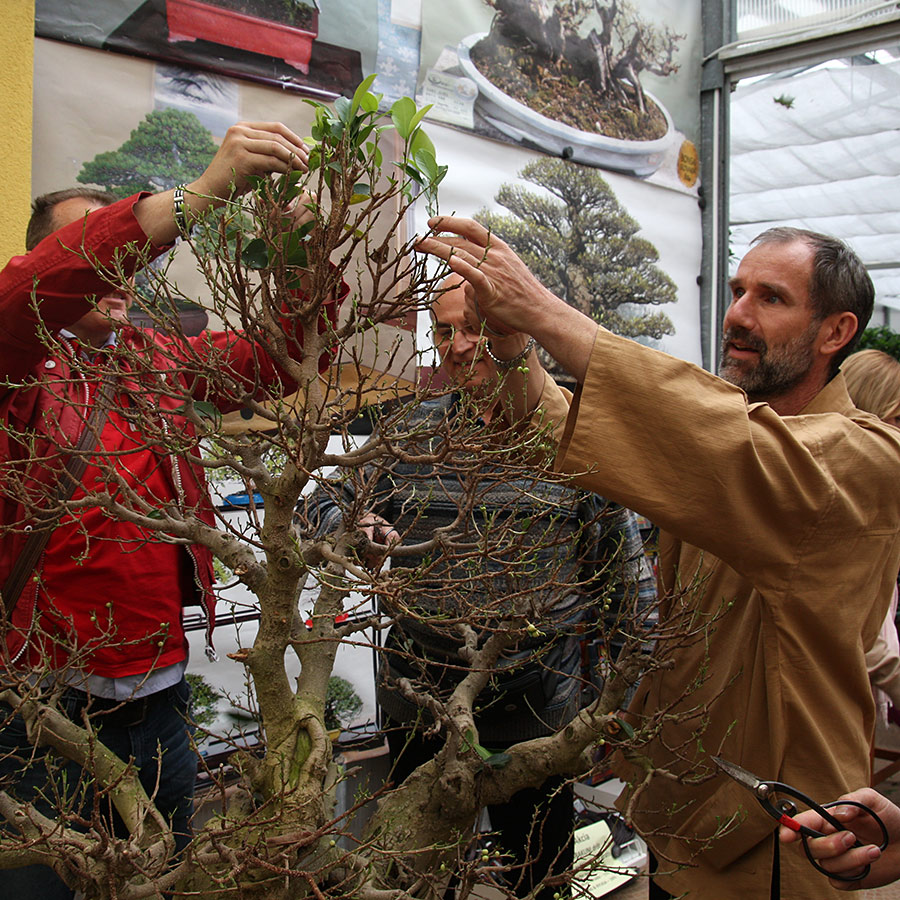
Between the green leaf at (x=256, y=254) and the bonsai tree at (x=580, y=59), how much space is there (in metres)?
2.63

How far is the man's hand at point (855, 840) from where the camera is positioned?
44.0 inches

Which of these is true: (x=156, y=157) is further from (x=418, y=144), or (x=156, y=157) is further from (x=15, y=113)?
(x=418, y=144)

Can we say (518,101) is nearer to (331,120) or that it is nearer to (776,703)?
(331,120)

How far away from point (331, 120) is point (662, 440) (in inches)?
29.1

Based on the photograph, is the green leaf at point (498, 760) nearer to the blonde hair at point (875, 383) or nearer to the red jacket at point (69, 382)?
the red jacket at point (69, 382)

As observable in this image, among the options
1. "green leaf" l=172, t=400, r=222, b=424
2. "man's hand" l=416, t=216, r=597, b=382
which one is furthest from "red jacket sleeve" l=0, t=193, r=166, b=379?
"man's hand" l=416, t=216, r=597, b=382

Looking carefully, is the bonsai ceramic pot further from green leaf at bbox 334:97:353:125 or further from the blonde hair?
green leaf at bbox 334:97:353:125

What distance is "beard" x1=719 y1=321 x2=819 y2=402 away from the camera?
1.75 meters

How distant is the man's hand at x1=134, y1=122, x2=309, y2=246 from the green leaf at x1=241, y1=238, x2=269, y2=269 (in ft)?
0.28

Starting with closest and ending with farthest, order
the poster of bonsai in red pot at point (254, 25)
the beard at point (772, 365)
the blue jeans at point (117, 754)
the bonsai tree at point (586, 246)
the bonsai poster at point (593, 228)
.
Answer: the blue jeans at point (117, 754) < the beard at point (772, 365) < the poster of bonsai in red pot at point (254, 25) < the bonsai poster at point (593, 228) < the bonsai tree at point (586, 246)

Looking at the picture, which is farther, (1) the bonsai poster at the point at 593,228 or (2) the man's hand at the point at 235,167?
(1) the bonsai poster at the point at 593,228

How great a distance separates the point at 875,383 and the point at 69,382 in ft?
9.91

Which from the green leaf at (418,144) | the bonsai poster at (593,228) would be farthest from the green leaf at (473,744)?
the bonsai poster at (593,228)

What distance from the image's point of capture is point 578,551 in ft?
7.63
